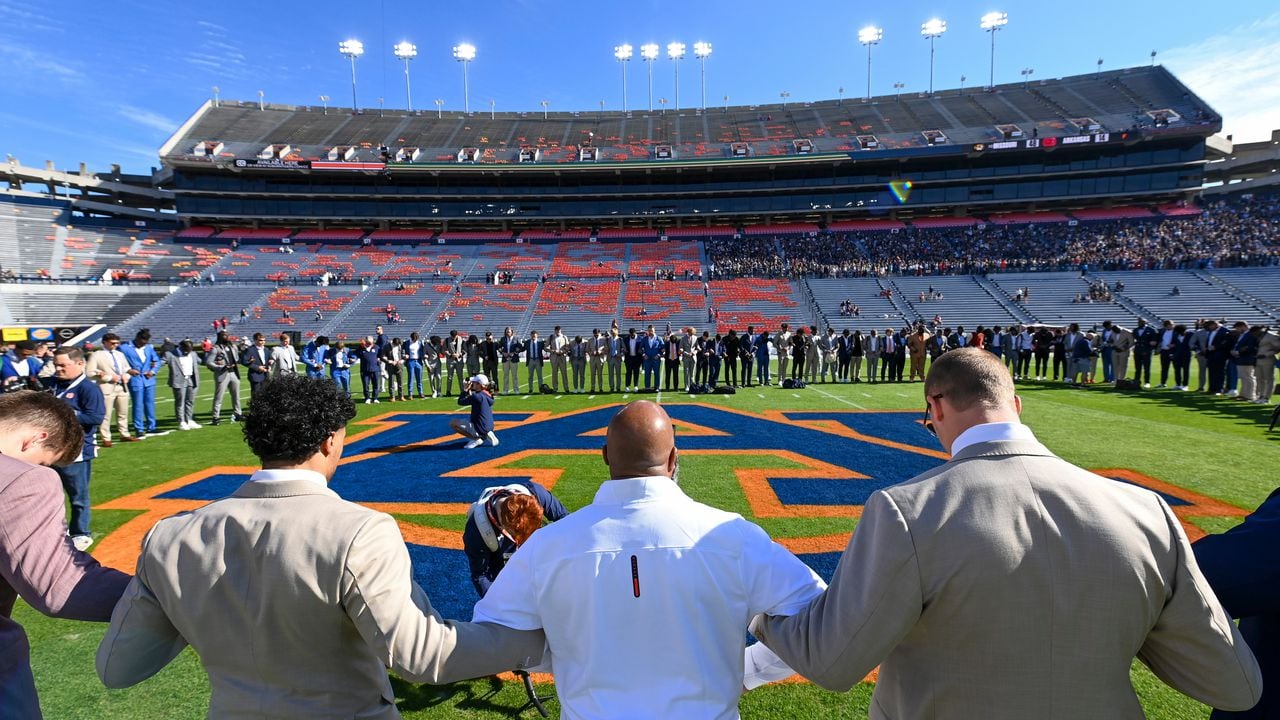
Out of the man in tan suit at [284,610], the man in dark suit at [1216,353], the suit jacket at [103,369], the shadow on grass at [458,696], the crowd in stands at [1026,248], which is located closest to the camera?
the man in tan suit at [284,610]

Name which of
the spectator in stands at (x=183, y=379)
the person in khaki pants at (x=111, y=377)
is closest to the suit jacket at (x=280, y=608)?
the person in khaki pants at (x=111, y=377)

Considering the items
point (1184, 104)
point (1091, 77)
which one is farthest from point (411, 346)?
point (1091, 77)

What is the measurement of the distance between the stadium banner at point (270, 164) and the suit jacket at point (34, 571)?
56.3m

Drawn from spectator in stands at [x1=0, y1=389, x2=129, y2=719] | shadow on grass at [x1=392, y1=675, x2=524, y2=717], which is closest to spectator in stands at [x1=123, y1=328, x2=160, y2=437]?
shadow on grass at [x1=392, y1=675, x2=524, y2=717]

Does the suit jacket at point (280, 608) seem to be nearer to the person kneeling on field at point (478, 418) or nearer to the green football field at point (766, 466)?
the green football field at point (766, 466)

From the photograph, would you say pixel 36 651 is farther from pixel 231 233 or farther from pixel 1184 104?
pixel 1184 104

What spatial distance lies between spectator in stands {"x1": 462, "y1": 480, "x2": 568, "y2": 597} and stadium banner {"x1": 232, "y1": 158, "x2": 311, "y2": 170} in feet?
183

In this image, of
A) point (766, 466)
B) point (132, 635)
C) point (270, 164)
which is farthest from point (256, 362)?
point (270, 164)

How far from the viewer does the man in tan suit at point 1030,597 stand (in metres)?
1.38

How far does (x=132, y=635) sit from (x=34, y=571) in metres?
0.46

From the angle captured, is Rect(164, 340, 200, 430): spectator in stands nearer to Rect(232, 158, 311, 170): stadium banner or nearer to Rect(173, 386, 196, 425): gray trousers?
Rect(173, 386, 196, 425): gray trousers

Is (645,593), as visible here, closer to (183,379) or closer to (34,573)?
(34,573)

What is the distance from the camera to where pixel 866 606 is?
4.75 feet

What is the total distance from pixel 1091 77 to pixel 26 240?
306ft
